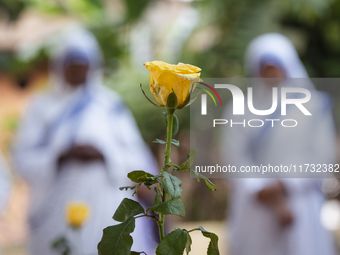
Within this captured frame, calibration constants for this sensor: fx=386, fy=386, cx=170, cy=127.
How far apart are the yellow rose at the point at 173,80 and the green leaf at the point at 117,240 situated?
0.09 m

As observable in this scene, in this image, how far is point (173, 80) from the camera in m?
0.27

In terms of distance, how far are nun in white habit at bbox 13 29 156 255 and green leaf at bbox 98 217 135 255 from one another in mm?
820

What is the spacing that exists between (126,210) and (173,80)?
10cm

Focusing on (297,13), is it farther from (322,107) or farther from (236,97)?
(236,97)

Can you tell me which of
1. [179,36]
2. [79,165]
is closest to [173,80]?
[79,165]

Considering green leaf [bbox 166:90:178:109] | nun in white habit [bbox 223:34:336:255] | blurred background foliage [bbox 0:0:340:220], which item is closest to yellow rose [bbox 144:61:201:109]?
green leaf [bbox 166:90:178:109]

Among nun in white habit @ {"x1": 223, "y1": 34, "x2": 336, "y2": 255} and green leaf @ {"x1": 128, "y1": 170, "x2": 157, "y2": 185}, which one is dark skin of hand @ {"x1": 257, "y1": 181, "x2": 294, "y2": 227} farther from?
green leaf @ {"x1": 128, "y1": 170, "x2": 157, "y2": 185}

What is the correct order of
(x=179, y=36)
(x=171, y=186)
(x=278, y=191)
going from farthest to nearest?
(x=179, y=36), (x=278, y=191), (x=171, y=186)

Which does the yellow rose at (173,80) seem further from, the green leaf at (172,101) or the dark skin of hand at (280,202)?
the dark skin of hand at (280,202)

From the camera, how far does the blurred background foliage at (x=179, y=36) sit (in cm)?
271

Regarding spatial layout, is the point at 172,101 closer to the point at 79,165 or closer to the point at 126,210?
the point at 126,210

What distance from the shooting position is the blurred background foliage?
271 centimetres

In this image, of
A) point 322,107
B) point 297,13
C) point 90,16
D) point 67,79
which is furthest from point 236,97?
point 90,16

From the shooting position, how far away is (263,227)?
1.18 metres
